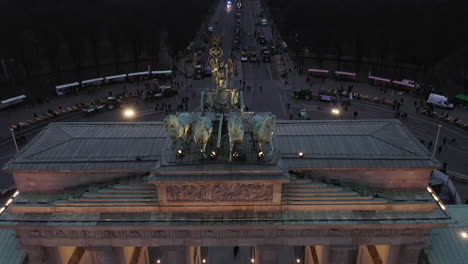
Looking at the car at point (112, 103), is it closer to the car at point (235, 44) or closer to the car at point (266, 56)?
the car at point (266, 56)

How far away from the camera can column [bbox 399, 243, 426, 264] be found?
26.8m

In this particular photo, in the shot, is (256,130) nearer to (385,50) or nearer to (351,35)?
(385,50)

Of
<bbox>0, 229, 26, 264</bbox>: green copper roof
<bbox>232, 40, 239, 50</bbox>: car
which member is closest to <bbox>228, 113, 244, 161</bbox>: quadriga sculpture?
<bbox>0, 229, 26, 264</bbox>: green copper roof

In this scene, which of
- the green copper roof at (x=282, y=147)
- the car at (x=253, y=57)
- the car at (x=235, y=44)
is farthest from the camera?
the car at (x=235, y=44)

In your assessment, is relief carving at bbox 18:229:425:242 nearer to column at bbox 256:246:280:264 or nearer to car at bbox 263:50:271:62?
column at bbox 256:246:280:264

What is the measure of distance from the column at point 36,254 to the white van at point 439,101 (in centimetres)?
6453

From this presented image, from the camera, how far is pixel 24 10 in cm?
8994

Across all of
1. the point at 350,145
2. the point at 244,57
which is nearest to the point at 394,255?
the point at 350,145

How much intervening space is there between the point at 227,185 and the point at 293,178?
472 cm

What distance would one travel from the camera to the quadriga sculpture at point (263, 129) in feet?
83.4

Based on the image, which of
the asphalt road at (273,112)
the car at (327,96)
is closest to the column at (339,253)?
the asphalt road at (273,112)

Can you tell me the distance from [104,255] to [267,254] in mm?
11857

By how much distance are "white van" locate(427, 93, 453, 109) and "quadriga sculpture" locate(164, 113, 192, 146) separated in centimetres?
5418

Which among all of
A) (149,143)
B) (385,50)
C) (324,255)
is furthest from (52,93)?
(385,50)
